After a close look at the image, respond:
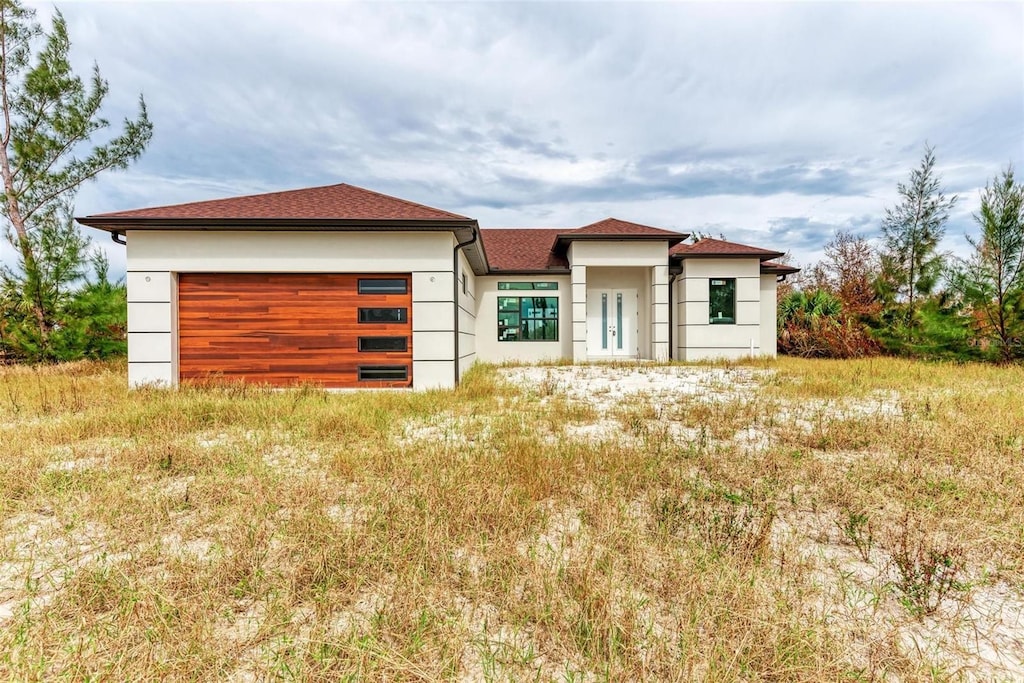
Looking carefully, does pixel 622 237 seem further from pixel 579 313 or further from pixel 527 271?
pixel 527 271

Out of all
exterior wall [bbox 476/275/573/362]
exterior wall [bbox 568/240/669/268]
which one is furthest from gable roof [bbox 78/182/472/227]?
exterior wall [bbox 568/240/669/268]

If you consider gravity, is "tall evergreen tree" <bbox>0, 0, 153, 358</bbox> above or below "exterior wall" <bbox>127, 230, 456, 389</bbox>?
above

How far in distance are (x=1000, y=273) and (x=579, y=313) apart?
40.4 ft

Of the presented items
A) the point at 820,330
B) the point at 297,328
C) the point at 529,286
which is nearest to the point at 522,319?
the point at 529,286

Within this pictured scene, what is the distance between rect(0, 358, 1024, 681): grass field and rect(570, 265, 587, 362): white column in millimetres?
9059

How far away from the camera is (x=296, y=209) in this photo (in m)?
9.59

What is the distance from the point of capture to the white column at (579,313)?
1516 cm

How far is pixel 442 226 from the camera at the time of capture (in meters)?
9.26

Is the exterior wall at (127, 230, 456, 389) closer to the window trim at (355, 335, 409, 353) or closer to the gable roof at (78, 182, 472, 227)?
the window trim at (355, 335, 409, 353)

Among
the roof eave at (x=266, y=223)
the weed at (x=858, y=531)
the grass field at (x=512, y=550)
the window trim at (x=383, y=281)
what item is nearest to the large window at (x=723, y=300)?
the grass field at (x=512, y=550)

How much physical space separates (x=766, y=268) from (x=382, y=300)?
14187 mm

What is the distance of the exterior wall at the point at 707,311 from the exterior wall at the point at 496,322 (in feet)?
14.2

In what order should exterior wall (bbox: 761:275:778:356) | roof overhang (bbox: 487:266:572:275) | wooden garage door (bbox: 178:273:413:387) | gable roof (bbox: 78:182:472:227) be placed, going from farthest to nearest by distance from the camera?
exterior wall (bbox: 761:275:778:356) → roof overhang (bbox: 487:266:572:275) → wooden garage door (bbox: 178:273:413:387) → gable roof (bbox: 78:182:472:227)

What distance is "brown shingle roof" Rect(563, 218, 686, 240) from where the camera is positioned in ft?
47.9
